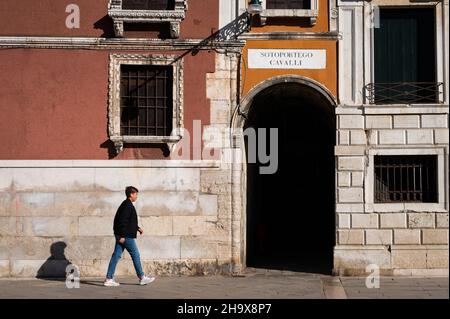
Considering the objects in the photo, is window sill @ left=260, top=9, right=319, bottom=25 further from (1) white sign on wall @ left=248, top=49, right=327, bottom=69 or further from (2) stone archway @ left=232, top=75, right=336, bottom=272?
(2) stone archway @ left=232, top=75, right=336, bottom=272

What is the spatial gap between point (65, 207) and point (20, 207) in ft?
3.11

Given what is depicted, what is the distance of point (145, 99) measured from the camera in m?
15.4

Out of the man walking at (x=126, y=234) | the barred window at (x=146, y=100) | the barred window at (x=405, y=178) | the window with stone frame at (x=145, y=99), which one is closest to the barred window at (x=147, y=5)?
the window with stone frame at (x=145, y=99)

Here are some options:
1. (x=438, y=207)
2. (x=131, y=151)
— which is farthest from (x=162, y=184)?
(x=438, y=207)

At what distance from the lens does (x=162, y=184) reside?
15.1 metres

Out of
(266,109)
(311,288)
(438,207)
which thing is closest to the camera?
(311,288)

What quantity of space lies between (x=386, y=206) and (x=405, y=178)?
769 mm

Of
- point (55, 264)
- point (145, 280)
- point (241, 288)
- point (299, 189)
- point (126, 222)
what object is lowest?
point (241, 288)

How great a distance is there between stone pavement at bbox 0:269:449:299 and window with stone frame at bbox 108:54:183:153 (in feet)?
9.99

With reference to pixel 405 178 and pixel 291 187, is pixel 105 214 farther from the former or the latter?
pixel 291 187

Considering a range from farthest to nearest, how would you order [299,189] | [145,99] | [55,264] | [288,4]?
1. [299,189]
2. [145,99]
3. [288,4]
4. [55,264]

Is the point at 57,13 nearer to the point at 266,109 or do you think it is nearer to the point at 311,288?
the point at 266,109

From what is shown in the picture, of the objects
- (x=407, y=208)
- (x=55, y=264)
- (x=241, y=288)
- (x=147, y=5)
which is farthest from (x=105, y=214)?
(x=407, y=208)

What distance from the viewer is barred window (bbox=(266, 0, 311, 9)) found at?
15250 mm
